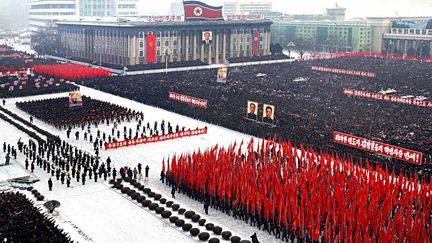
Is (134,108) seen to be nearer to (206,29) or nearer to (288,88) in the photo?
(288,88)

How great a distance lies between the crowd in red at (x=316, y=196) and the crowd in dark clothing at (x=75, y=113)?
799 inches

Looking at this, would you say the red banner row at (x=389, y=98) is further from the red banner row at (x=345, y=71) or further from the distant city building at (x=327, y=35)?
the distant city building at (x=327, y=35)

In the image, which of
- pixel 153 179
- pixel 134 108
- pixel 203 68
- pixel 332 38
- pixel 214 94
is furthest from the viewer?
pixel 332 38

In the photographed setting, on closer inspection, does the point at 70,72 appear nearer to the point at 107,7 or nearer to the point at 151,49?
the point at 151,49

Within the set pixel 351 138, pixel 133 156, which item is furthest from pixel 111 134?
pixel 351 138

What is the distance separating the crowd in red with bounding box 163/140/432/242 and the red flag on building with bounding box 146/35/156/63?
2927 inches

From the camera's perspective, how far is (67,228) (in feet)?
98.7

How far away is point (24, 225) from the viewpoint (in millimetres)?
26375

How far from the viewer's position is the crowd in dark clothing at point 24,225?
82.4ft

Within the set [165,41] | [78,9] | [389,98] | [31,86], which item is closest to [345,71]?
[389,98]

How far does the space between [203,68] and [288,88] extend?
35078 millimetres

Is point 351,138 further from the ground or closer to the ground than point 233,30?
closer to the ground

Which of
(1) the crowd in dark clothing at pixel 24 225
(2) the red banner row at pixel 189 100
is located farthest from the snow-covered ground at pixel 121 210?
(2) the red banner row at pixel 189 100

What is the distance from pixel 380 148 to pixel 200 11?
271ft
